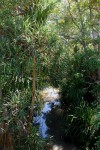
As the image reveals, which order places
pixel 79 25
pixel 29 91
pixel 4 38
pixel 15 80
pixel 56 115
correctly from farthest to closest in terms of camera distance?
pixel 56 115 < pixel 79 25 < pixel 29 91 < pixel 15 80 < pixel 4 38

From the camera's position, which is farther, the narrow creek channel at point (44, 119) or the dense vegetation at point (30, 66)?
the narrow creek channel at point (44, 119)

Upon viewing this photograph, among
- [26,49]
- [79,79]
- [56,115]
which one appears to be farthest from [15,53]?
[56,115]

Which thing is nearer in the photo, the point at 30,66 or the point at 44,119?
the point at 30,66

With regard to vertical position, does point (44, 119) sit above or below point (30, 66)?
above

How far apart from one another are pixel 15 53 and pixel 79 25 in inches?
150

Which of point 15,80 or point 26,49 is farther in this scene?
point 15,80

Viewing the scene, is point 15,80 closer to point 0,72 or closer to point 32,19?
point 0,72

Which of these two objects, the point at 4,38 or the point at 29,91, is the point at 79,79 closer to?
the point at 29,91

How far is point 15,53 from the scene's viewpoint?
4766mm

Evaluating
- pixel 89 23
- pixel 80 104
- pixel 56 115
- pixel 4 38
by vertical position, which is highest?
pixel 89 23

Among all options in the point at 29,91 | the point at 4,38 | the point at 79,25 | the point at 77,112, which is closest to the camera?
the point at 4,38

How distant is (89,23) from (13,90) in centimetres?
327

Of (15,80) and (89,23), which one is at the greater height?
(89,23)

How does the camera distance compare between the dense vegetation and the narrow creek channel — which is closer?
the dense vegetation
